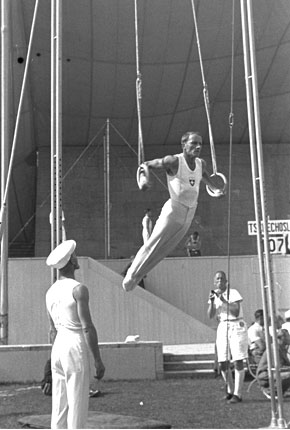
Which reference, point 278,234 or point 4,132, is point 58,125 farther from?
point 278,234

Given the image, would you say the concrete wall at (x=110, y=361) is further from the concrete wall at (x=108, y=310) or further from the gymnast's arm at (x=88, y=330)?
the gymnast's arm at (x=88, y=330)

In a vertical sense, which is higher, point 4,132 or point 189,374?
point 4,132

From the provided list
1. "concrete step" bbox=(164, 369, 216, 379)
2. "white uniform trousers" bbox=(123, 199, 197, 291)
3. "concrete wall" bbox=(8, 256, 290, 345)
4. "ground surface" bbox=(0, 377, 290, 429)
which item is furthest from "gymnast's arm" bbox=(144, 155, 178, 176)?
"concrete wall" bbox=(8, 256, 290, 345)

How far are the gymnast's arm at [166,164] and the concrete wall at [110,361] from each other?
7.04m

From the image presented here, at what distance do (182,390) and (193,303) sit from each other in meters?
7.27

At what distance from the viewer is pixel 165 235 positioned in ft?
18.5

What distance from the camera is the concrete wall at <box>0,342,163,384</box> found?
39.4ft

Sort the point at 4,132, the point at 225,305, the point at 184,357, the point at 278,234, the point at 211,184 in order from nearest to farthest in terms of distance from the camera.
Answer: the point at 211,184 < the point at 225,305 < the point at 4,132 < the point at 184,357 < the point at 278,234

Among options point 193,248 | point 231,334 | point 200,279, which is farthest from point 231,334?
point 193,248

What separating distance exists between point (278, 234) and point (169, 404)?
8.35 metres

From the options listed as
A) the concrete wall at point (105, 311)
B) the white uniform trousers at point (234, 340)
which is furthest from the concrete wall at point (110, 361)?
the concrete wall at point (105, 311)

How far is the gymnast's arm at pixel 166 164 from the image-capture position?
18.4ft

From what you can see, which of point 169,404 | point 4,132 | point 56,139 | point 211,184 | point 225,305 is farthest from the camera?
point 4,132

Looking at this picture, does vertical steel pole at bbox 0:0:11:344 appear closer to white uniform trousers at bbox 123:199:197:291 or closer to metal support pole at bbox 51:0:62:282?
metal support pole at bbox 51:0:62:282
